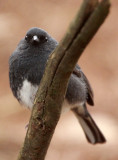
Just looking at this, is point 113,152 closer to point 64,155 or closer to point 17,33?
point 64,155

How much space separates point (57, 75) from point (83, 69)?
419 centimetres

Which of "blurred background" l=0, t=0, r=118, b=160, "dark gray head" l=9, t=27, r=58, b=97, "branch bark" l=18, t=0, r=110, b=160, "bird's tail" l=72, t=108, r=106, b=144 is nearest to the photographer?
"branch bark" l=18, t=0, r=110, b=160

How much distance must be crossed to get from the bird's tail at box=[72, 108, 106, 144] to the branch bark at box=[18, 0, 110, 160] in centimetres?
170

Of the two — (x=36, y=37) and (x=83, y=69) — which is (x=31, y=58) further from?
(x=83, y=69)

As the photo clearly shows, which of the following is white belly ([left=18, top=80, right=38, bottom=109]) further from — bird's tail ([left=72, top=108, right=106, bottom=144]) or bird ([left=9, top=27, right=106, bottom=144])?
bird's tail ([left=72, top=108, right=106, bottom=144])

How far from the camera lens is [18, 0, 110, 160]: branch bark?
2.18 meters

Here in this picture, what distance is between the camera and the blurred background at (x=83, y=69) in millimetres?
5855

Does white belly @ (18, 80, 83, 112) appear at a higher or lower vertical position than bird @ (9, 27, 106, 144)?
lower

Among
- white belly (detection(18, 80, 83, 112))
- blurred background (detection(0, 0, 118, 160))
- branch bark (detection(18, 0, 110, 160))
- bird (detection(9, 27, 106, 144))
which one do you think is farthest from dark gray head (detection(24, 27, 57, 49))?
blurred background (detection(0, 0, 118, 160))

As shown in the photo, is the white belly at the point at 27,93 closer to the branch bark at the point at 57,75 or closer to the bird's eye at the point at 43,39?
the bird's eye at the point at 43,39

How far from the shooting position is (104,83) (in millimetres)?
6590

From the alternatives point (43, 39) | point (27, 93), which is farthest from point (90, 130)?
point (43, 39)

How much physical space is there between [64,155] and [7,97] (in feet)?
3.61

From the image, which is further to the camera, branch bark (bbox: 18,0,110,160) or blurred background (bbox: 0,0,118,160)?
blurred background (bbox: 0,0,118,160)
